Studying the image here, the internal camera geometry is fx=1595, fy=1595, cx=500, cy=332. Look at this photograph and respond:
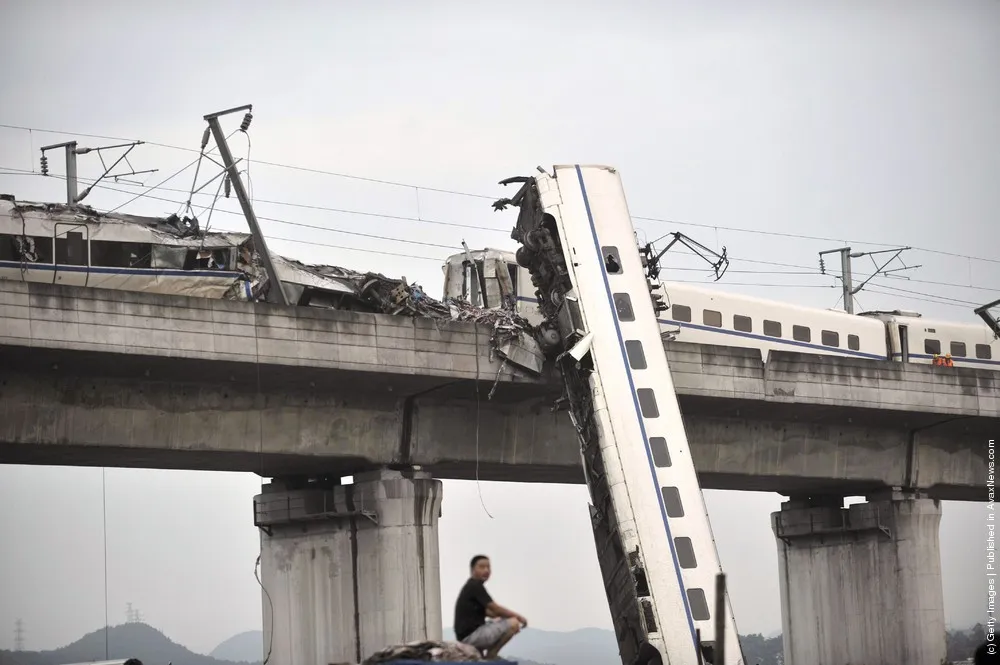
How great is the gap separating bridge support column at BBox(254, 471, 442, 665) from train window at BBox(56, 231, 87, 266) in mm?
7984

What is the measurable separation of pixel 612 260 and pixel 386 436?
24.5ft

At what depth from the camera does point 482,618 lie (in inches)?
778

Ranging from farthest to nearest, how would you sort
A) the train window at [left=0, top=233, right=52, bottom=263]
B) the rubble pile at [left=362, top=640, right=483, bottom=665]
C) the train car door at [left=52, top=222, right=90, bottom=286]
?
1. the train car door at [left=52, top=222, right=90, bottom=286]
2. the train window at [left=0, top=233, right=52, bottom=263]
3. the rubble pile at [left=362, top=640, right=483, bottom=665]

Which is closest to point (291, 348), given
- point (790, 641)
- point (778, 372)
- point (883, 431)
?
point (778, 372)

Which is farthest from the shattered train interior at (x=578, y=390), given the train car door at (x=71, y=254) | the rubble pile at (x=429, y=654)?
the rubble pile at (x=429, y=654)

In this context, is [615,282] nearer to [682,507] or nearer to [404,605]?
[682,507]

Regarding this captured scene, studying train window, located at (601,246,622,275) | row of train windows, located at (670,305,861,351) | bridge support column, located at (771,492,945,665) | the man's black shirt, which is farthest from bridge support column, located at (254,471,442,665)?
the man's black shirt

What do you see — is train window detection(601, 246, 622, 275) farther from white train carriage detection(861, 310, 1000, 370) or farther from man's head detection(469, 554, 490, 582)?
white train carriage detection(861, 310, 1000, 370)

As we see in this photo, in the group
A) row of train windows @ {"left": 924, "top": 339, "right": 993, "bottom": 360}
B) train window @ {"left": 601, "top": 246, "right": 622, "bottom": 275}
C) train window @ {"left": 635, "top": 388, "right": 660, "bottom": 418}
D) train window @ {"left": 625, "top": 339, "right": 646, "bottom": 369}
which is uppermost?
train window @ {"left": 601, "top": 246, "right": 622, "bottom": 275}

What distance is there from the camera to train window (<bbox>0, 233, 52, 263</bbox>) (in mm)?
38906

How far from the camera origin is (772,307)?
5475 centimetres

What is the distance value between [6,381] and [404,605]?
1097 centimetres

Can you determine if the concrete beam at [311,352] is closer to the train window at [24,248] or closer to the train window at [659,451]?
the train window at [24,248]

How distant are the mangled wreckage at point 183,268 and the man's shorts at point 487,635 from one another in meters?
20.1
